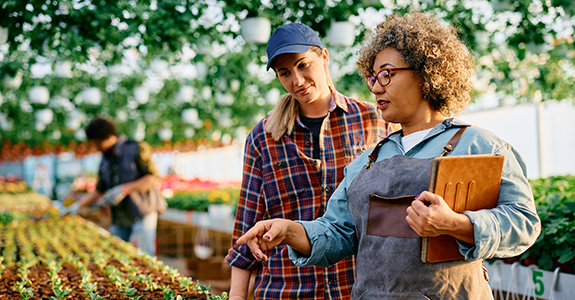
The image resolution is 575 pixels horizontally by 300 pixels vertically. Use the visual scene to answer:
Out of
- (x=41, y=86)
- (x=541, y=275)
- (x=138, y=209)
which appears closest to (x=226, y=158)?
(x=41, y=86)

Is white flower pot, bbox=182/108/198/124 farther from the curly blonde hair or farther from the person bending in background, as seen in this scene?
the curly blonde hair

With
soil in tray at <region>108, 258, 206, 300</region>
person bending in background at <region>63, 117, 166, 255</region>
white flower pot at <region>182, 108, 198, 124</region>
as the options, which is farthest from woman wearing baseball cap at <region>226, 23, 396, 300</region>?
white flower pot at <region>182, 108, 198, 124</region>

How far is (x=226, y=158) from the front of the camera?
21.6 meters

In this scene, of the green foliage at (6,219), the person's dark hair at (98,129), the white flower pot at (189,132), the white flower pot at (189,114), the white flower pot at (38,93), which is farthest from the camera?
the white flower pot at (189,132)

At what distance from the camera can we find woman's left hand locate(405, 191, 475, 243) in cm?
101

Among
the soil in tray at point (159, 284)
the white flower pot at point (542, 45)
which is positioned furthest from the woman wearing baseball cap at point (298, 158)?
the white flower pot at point (542, 45)

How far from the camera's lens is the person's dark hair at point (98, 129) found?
13.6 ft

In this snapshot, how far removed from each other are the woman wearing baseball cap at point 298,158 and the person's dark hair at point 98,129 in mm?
2698

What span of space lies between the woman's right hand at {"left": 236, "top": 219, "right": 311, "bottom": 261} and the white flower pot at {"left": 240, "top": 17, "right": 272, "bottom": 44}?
9.29ft

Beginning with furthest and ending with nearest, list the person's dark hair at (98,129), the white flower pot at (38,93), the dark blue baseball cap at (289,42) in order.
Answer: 1. the white flower pot at (38,93)
2. the person's dark hair at (98,129)
3. the dark blue baseball cap at (289,42)

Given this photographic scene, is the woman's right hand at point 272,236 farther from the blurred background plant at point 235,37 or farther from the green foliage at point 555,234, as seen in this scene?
the green foliage at point 555,234

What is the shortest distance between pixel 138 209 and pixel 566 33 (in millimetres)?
4591

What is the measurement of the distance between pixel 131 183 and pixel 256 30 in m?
1.70

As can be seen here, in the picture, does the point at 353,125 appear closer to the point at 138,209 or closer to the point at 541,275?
the point at 541,275
